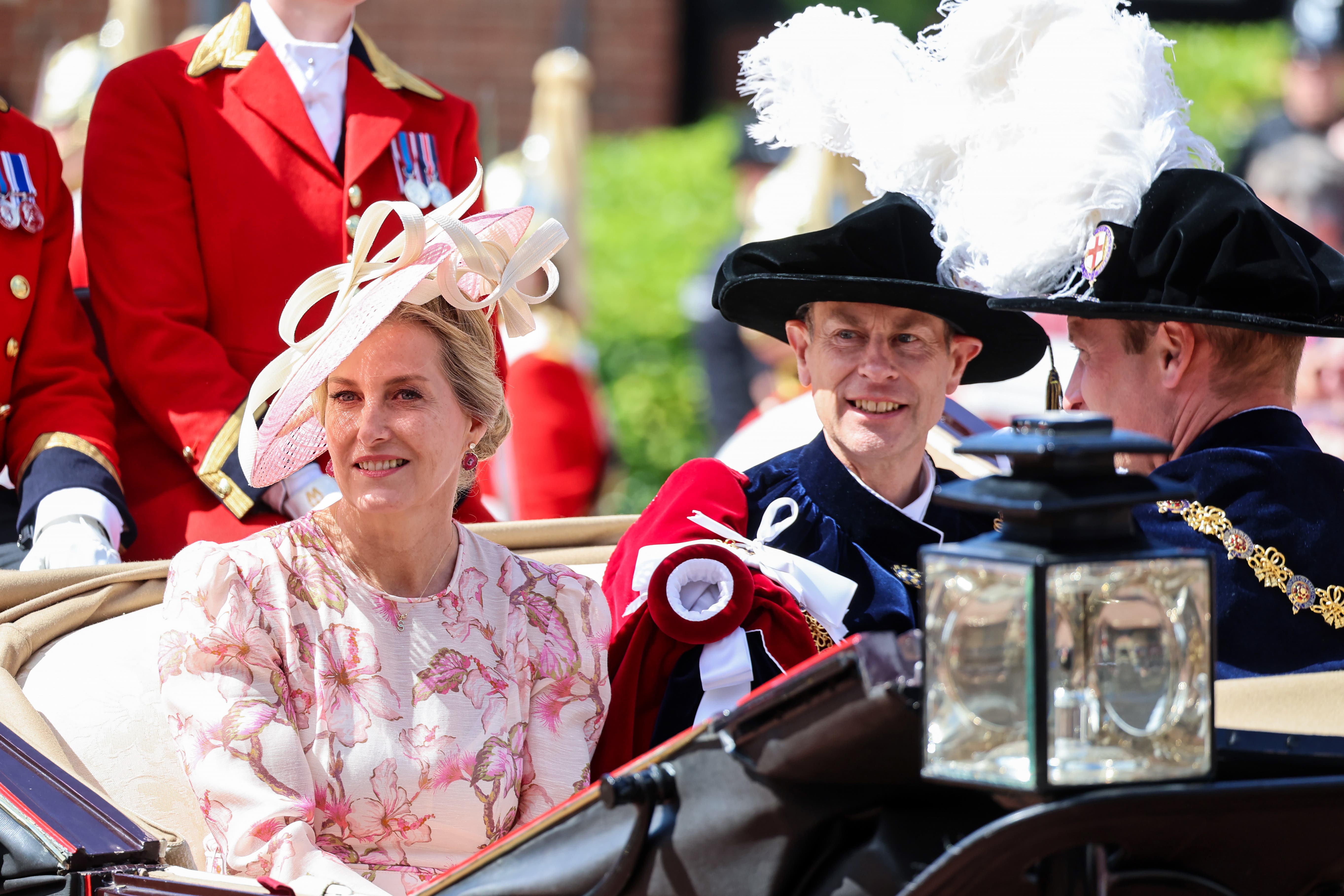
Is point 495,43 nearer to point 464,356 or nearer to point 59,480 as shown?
point 59,480

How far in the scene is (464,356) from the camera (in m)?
2.44

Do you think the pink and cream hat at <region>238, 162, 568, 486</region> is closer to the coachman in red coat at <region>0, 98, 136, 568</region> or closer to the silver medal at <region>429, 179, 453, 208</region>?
the coachman in red coat at <region>0, 98, 136, 568</region>

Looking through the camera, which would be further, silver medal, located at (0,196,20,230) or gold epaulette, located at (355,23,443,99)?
gold epaulette, located at (355,23,443,99)

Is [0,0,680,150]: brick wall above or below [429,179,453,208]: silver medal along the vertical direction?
above

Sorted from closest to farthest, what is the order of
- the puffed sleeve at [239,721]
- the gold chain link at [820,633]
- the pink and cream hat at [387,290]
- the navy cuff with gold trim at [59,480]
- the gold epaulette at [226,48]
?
the puffed sleeve at [239,721]
the pink and cream hat at [387,290]
the gold chain link at [820,633]
the navy cuff with gold trim at [59,480]
the gold epaulette at [226,48]

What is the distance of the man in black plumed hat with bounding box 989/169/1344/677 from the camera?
2330 millimetres

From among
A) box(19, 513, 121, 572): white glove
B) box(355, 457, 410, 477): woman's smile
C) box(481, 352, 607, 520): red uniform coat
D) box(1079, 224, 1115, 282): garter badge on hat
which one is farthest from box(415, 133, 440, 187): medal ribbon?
box(481, 352, 607, 520): red uniform coat

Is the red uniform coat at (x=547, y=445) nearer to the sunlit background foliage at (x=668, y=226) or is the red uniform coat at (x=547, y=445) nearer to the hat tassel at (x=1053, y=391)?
the sunlit background foliage at (x=668, y=226)

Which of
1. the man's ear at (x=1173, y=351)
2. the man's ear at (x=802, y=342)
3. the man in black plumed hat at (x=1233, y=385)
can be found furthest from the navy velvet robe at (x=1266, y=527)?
the man's ear at (x=802, y=342)

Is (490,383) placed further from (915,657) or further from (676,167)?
(676,167)

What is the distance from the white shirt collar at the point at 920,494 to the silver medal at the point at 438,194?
1.04 m

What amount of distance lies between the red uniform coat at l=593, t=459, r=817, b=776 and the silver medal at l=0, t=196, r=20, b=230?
131 centimetres

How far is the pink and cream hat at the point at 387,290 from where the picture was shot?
227 cm

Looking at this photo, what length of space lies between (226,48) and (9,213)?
574mm
